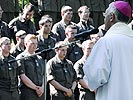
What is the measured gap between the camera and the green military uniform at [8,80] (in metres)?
7.23

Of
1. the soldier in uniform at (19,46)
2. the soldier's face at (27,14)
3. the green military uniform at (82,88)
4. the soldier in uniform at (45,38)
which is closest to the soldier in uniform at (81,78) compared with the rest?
the green military uniform at (82,88)

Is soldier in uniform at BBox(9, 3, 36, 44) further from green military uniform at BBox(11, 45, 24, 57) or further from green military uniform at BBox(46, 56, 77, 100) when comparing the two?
green military uniform at BBox(46, 56, 77, 100)

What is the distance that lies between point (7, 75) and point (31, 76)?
1.70 ft

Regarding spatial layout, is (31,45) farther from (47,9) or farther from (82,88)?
(47,9)

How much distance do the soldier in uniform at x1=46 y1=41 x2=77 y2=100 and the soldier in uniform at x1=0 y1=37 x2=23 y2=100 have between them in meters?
0.75

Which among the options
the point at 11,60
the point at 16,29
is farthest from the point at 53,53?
the point at 11,60

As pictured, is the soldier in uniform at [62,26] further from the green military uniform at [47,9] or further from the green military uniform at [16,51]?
the green military uniform at [47,9]

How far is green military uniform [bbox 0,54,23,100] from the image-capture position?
7.23m

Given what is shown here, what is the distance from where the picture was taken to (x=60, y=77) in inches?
313

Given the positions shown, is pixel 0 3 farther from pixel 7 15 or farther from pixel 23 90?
pixel 23 90

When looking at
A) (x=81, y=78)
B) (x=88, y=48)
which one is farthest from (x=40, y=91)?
(x=88, y=48)

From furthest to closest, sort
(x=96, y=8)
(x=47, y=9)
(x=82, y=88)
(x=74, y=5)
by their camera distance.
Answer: (x=96, y=8)
(x=74, y=5)
(x=47, y=9)
(x=82, y=88)

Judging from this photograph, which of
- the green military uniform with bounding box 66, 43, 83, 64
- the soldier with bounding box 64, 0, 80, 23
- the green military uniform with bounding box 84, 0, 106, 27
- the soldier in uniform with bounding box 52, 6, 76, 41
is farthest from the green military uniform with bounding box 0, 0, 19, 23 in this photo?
the green military uniform with bounding box 66, 43, 83, 64

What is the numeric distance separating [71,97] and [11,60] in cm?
147
